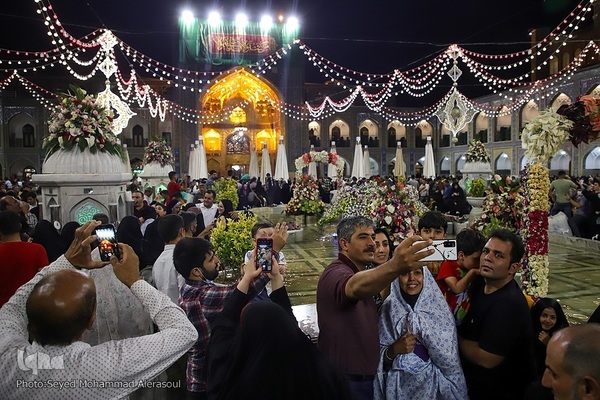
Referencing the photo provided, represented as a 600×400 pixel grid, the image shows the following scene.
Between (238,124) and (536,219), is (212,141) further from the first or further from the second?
(536,219)

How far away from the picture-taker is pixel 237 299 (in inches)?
88.6

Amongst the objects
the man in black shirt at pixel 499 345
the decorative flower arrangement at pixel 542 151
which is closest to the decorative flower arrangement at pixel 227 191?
the decorative flower arrangement at pixel 542 151

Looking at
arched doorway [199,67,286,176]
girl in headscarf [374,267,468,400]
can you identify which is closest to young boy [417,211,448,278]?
girl in headscarf [374,267,468,400]

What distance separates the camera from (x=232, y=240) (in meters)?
5.90

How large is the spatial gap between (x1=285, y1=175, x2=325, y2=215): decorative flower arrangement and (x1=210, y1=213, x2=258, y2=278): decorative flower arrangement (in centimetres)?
741

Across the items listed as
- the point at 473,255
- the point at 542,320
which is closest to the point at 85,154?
the point at 473,255

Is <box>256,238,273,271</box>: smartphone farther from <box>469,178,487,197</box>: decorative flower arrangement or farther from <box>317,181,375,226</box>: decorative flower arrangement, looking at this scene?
<box>469,178,487,197</box>: decorative flower arrangement

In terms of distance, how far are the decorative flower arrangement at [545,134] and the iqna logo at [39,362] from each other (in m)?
5.04

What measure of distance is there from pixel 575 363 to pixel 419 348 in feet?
3.11

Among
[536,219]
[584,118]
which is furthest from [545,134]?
[536,219]

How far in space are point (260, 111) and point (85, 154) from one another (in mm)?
27470

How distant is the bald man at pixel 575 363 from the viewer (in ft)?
4.83

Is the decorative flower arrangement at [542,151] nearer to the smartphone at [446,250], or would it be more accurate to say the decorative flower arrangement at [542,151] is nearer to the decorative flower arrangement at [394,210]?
the decorative flower arrangement at [394,210]

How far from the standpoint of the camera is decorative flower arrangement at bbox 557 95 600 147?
14.9ft
